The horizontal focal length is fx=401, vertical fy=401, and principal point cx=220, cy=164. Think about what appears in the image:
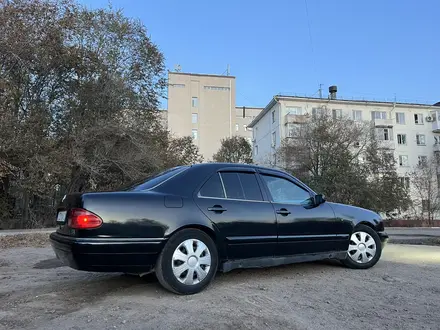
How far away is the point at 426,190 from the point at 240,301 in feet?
139

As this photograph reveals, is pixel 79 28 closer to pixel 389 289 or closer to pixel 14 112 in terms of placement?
Result: pixel 14 112

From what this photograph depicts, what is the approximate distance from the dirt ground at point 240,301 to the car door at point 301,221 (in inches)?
17.3

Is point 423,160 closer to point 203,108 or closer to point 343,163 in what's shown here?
point 343,163


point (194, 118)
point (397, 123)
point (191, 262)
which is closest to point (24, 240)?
point (191, 262)

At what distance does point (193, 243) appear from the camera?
181 inches

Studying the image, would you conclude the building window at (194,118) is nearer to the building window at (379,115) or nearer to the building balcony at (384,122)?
the building window at (379,115)

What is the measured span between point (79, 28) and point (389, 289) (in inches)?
759

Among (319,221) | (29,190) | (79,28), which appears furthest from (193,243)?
(79,28)

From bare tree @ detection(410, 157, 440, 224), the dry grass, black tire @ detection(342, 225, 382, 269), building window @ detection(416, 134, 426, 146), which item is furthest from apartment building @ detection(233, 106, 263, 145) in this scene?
black tire @ detection(342, 225, 382, 269)

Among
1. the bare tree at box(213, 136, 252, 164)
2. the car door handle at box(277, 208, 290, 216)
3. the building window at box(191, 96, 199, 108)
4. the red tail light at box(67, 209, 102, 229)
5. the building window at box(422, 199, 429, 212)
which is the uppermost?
the building window at box(191, 96, 199, 108)

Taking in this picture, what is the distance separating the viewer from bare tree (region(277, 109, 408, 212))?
106 feet

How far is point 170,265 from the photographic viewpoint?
4.41m

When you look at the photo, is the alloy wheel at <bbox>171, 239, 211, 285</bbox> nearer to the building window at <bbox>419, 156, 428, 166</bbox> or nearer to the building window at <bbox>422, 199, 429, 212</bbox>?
the building window at <bbox>422, 199, 429, 212</bbox>

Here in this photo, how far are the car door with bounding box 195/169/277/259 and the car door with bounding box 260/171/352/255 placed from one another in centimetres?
19
